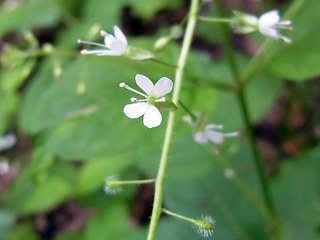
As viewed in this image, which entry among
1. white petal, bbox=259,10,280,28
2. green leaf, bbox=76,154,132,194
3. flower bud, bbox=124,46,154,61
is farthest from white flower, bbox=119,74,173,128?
green leaf, bbox=76,154,132,194

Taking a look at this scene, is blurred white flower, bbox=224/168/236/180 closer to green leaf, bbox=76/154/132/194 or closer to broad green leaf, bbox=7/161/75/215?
green leaf, bbox=76/154/132/194

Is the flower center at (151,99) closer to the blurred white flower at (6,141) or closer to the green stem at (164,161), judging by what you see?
the green stem at (164,161)

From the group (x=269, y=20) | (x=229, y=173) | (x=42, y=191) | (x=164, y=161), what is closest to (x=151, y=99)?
(x=164, y=161)

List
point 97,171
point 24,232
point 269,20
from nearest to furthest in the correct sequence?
point 269,20, point 97,171, point 24,232

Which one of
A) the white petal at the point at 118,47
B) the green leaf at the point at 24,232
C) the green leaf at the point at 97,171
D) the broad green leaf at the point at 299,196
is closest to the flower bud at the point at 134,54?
the white petal at the point at 118,47

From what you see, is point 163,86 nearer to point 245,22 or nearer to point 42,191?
point 245,22

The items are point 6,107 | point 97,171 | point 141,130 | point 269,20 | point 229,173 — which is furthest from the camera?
point 6,107
